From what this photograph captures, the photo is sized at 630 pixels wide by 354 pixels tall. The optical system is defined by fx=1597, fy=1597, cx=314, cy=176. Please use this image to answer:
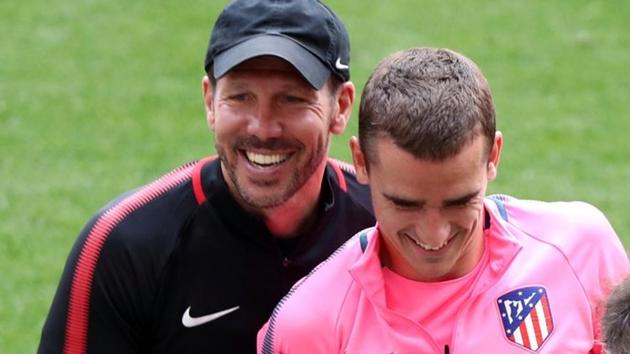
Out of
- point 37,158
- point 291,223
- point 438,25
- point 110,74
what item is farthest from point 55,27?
point 291,223

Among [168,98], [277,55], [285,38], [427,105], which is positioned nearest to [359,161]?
[427,105]

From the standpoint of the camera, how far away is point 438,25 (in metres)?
10.9

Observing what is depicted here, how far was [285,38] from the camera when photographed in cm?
440

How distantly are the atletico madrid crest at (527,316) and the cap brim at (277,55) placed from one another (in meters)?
0.86

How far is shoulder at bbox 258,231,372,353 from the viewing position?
3.83m

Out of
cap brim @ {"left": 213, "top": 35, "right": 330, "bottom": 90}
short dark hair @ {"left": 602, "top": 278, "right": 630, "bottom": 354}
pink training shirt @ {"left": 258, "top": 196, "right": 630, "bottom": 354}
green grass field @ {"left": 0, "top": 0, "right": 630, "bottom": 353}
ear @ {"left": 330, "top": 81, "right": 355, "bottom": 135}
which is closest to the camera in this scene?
short dark hair @ {"left": 602, "top": 278, "right": 630, "bottom": 354}

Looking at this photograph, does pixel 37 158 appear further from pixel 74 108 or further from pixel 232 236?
pixel 232 236

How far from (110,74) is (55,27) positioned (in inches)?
33.0

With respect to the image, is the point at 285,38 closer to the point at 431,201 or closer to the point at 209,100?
the point at 209,100

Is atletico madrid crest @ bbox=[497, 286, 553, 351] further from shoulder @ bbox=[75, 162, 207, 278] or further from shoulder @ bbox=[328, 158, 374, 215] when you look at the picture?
shoulder @ bbox=[75, 162, 207, 278]

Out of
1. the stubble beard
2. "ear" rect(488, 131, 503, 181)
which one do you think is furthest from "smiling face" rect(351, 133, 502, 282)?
the stubble beard

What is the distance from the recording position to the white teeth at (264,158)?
435 cm

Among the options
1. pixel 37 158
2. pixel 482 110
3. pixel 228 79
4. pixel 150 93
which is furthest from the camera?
pixel 150 93

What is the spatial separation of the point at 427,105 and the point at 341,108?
0.83 m
